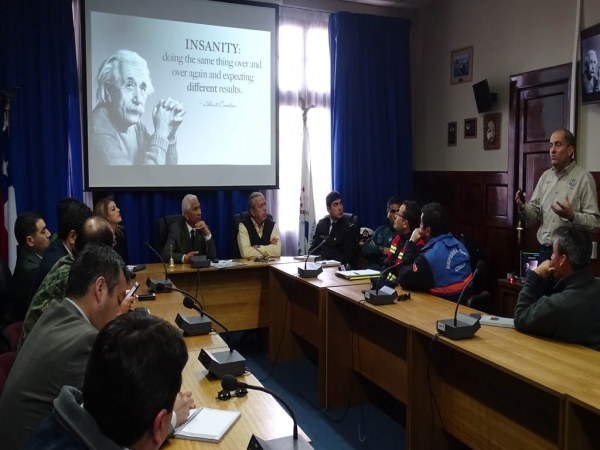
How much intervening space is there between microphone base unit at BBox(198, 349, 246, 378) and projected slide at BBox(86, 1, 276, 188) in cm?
339

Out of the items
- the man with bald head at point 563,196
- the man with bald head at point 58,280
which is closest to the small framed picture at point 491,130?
the man with bald head at point 563,196

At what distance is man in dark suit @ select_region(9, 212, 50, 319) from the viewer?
3.38 metres

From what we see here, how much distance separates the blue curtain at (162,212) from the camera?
518 cm

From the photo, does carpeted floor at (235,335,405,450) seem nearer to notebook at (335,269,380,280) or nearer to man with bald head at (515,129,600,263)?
notebook at (335,269,380,280)

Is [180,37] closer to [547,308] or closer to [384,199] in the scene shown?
[384,199]

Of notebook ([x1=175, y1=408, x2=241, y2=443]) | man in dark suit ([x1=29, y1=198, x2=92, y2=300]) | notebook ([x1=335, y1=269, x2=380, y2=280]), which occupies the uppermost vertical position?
man in dark suit ([x1=29, y1=198, x2=92, y2=300])

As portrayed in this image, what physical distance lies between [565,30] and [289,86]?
8.79 feet

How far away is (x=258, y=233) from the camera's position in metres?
5.05

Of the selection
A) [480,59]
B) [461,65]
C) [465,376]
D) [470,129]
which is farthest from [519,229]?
[465,376]

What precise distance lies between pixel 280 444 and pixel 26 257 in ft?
8.67

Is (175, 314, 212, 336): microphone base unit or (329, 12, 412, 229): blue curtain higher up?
(329, 12, 412, 229): blue curtain

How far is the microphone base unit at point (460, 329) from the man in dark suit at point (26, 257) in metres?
2.42

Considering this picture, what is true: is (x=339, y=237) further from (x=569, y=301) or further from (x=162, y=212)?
(x=569, y=301)

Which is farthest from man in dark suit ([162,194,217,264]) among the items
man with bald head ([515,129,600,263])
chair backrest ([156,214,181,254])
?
man with bald head ([515,129,600,263])
